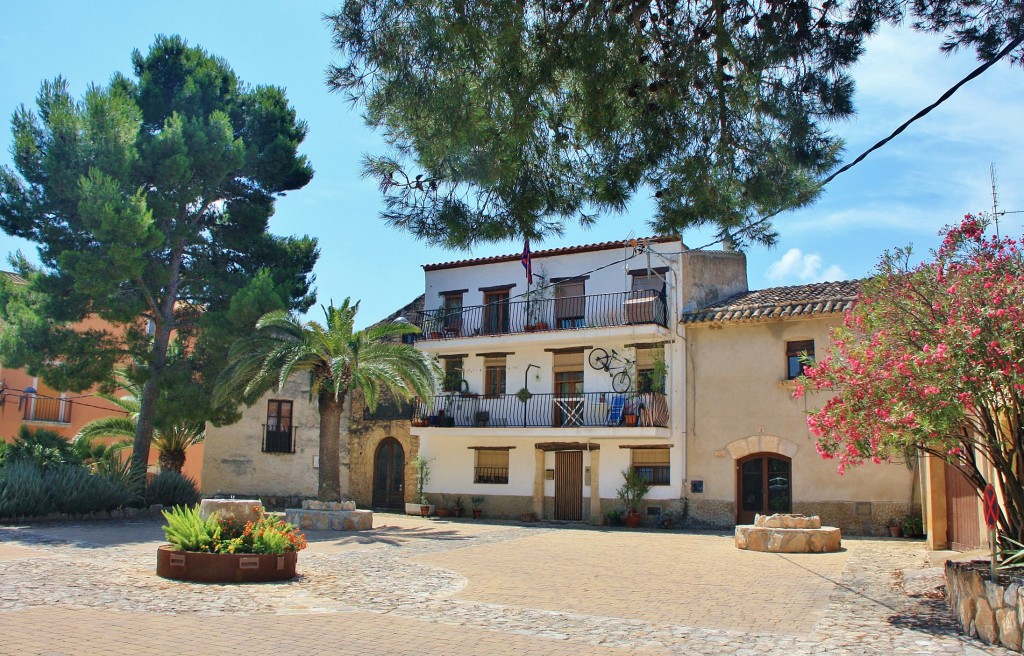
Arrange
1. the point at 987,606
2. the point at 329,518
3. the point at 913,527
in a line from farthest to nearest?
the point at 913,527 → the point at 329,518 → the point at 987,606

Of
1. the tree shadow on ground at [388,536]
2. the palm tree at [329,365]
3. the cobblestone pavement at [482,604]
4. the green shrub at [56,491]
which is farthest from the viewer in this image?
the palm tree at [329,365]

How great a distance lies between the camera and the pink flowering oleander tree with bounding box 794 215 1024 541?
7910 millimetres

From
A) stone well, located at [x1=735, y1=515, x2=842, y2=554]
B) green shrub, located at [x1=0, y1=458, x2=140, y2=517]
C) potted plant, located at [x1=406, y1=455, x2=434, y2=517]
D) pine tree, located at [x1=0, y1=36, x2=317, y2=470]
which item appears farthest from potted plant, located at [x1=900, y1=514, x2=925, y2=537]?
green shrub, located at [x1=0, y1=458, x2=140, y2=517]

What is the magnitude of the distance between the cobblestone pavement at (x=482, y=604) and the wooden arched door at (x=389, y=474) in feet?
39.9

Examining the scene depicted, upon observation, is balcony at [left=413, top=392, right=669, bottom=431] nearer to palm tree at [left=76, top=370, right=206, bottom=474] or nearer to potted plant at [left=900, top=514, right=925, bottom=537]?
potted plant at [left=900, top=514, right=925, bottom=537]

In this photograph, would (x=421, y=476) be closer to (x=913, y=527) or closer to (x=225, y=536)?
(x=913, y=527)

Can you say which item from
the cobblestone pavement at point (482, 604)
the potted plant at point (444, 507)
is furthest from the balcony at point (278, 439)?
the cobblestone pavement at point (482, 604)

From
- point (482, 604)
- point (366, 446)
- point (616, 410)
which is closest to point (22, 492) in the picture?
point (366, 446)

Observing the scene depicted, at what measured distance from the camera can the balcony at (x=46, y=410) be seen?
95.8ft

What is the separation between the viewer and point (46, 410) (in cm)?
3002

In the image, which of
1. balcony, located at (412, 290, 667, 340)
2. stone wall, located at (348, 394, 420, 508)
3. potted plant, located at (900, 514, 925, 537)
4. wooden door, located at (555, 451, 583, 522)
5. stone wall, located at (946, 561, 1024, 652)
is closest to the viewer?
stone wall, located at (946, 561, 1024, 652)

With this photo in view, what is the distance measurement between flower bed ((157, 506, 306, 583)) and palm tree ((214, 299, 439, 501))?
9077 millimetres

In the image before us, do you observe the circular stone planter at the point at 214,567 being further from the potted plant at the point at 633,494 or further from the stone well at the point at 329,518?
the potted plant at the point at 633,494

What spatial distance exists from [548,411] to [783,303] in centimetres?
728
